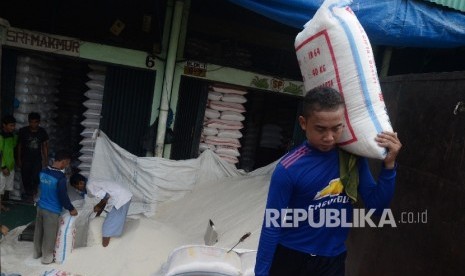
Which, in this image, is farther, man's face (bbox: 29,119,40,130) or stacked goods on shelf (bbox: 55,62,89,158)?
stacked goods on shelf (bbox: 55,62,89,158)

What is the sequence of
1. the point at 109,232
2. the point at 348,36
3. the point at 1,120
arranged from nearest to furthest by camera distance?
the point at 348,36, the point at 109,232, the point at 1,120

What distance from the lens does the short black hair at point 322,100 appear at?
168 cm

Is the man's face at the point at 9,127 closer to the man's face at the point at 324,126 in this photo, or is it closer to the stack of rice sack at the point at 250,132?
the stack of rice sack at the point at 250,132

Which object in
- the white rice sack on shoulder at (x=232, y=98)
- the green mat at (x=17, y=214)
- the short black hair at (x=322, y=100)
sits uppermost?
the white rice sack on shoulder at (x=232, y=98)

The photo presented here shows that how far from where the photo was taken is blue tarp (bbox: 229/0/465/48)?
13.1ft

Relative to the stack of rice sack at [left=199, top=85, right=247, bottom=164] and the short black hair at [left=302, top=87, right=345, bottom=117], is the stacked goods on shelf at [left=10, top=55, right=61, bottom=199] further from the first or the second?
the short black hair at [left=302, top=87, right=345, bottom=117]

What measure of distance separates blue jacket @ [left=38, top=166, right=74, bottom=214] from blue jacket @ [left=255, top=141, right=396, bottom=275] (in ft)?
11.3

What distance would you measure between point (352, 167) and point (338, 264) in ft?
1.93

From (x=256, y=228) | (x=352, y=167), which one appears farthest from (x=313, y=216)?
(x=256, y=228)

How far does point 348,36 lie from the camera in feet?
6.51

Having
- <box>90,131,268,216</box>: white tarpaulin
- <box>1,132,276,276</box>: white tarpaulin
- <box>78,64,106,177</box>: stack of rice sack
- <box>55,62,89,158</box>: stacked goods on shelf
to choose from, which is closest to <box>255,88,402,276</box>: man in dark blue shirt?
<box>1,132,276,276</box>: white tarpaulin

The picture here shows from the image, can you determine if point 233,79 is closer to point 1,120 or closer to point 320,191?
point 1,120

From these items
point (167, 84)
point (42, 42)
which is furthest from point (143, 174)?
point (42, 42)

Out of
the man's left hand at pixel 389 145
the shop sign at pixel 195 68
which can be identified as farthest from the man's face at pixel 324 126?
the shop sign at pixel 195 68
